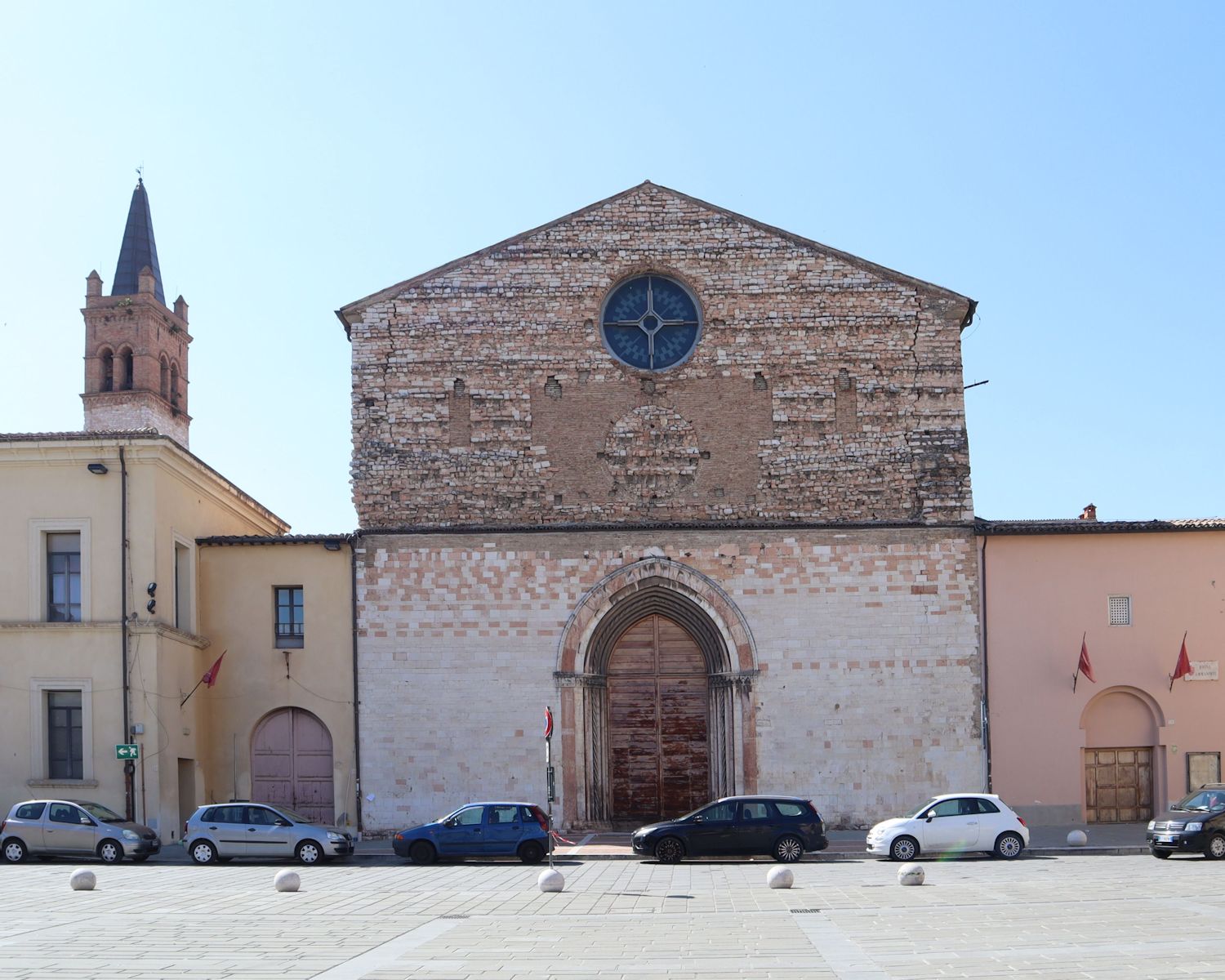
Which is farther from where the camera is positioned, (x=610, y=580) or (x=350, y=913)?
(x=610, y=580)

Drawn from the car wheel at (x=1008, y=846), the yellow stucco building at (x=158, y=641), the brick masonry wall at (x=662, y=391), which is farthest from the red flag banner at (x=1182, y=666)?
the yellow stucco building at (x=158, y=641)

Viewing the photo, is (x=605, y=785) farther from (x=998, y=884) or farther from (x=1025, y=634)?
(x=998, y=884)

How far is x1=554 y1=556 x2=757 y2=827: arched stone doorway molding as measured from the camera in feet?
94.4

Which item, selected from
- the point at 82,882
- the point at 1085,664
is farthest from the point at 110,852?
the point at 1085,664

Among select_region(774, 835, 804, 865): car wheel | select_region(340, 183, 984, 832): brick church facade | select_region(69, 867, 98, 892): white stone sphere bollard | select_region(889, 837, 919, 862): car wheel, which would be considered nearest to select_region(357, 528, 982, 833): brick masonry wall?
select_region(340, 183, 984, 832): brick church facade

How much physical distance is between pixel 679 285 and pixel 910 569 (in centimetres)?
763

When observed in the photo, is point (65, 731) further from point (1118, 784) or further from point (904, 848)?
point (1118, 784)

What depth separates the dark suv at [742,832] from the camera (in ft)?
79.2

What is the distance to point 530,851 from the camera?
24172 millimetres

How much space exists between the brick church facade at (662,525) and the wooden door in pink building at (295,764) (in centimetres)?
131

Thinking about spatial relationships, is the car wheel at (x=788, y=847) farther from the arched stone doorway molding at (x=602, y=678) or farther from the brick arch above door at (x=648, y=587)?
the brick arch above door at (x=648, y=587)

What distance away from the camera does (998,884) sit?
19156 millimetres

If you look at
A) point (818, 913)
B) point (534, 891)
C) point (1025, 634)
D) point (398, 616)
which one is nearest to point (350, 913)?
point (534, 891)

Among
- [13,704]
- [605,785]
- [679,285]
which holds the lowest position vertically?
[605,785]
